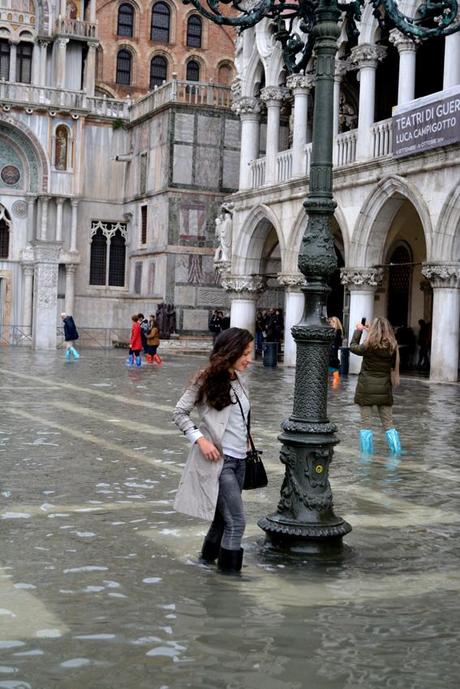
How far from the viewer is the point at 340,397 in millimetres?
20500

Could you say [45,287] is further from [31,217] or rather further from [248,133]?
[248,133]

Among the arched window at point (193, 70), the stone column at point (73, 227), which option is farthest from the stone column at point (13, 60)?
the arched window at point (193, 70)

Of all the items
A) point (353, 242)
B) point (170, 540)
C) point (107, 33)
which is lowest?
point (170, 540)

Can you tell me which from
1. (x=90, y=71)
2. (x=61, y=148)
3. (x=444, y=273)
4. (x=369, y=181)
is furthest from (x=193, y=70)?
(x=444, y=273)

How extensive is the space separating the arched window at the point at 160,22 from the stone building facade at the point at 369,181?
54.9 feet

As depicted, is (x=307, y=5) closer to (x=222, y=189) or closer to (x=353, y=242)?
(x=353, y=242)

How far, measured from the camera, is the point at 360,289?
2816 centimetres

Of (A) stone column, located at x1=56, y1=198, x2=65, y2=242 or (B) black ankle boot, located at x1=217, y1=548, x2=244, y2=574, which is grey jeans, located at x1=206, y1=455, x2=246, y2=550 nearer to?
(B) black ankle boot, located at x1=217, y1=548, x2=244, y2=574

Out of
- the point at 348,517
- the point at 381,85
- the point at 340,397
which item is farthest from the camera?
the point at 381,85

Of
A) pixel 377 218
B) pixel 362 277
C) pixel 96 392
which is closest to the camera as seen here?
pixel 96 392

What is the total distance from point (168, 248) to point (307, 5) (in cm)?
3313

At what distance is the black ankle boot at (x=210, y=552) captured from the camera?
6.89 meters

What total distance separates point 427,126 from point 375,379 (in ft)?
43.9

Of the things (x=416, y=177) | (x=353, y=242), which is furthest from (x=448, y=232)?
(x=353, y=242)
